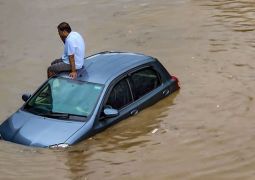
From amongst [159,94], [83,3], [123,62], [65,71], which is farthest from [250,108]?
[83,3]

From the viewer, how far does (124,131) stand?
9750 millimetres

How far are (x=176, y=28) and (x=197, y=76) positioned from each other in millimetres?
4965

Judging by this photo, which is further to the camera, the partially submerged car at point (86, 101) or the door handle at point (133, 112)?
the door handle at point (133, 112)

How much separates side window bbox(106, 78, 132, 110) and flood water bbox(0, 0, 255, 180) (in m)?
0.34

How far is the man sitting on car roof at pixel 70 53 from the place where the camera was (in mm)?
10375

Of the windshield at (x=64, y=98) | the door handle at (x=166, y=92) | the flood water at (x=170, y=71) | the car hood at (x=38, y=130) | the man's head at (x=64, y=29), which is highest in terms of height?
the man's head at (x=64, y=29)

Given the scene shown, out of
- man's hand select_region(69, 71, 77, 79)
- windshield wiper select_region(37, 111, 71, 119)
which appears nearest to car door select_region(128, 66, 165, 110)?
man's hand select_region(69, 71, 77, 79)

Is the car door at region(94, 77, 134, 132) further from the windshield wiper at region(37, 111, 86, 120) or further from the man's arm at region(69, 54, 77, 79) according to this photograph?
the man's arm at region(69, 54, 77, 79)

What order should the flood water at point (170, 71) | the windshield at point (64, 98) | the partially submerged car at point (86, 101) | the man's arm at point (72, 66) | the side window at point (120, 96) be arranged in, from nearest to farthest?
1. the flood water at point (170, 71)
2. the partially submerged car at point (86, 101)
3. the windshield at point (64, 98)
4. the side window at point (120, 96)
5. the man's arm at point (72, 66)

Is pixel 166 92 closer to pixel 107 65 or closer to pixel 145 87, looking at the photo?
pixel 145 87

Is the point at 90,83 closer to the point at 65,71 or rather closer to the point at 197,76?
the point at 65,71

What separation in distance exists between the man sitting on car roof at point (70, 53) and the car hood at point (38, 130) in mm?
1265

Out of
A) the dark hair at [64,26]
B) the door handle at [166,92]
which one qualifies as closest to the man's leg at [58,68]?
the dark hair at [64,26]

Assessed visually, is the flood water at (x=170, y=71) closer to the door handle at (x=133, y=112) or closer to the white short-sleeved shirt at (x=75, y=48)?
the door handle at (x=133, y=112)
